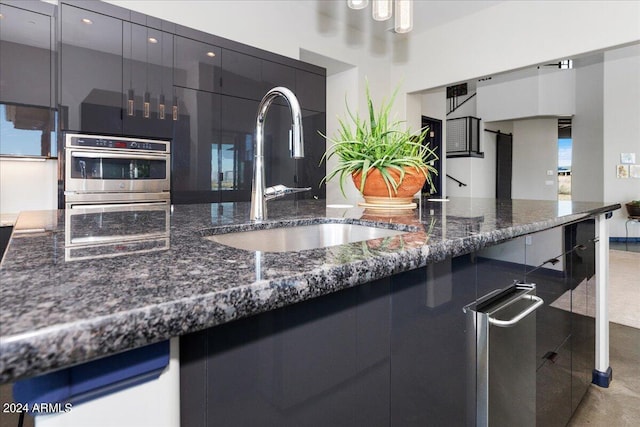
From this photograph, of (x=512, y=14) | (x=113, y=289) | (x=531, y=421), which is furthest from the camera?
(x=512, y=14)

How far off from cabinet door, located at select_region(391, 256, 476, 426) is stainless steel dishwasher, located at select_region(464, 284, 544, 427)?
17 mm

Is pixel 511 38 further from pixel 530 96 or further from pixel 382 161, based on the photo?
pixel 530 96

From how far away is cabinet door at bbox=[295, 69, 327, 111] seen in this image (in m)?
3.74

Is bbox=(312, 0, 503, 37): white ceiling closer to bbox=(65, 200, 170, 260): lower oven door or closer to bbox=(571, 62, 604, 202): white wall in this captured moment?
Result: bbox=(65, 200, 170, 260): lower oven door

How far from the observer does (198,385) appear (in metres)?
0.47

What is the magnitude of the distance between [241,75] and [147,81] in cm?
82

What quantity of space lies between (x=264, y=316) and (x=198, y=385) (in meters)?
0.12

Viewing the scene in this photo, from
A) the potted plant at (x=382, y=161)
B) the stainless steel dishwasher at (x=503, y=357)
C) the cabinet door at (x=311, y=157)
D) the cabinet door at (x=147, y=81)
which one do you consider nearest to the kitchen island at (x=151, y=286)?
the stainless steel dishwasher at (x=503, y=357)

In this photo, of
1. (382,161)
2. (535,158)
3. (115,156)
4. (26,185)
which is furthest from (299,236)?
(535,158)

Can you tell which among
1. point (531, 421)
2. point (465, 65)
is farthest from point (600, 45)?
point (531, 421)

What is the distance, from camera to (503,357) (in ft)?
3.12

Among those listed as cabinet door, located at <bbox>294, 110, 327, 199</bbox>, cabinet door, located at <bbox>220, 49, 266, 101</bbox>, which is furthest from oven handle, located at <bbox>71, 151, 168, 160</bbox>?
cabinet door, located at <bbox>294, 110, 327, 199</bbox>

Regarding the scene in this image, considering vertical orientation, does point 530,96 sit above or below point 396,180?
above

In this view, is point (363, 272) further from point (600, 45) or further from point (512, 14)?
point (512, 14)
